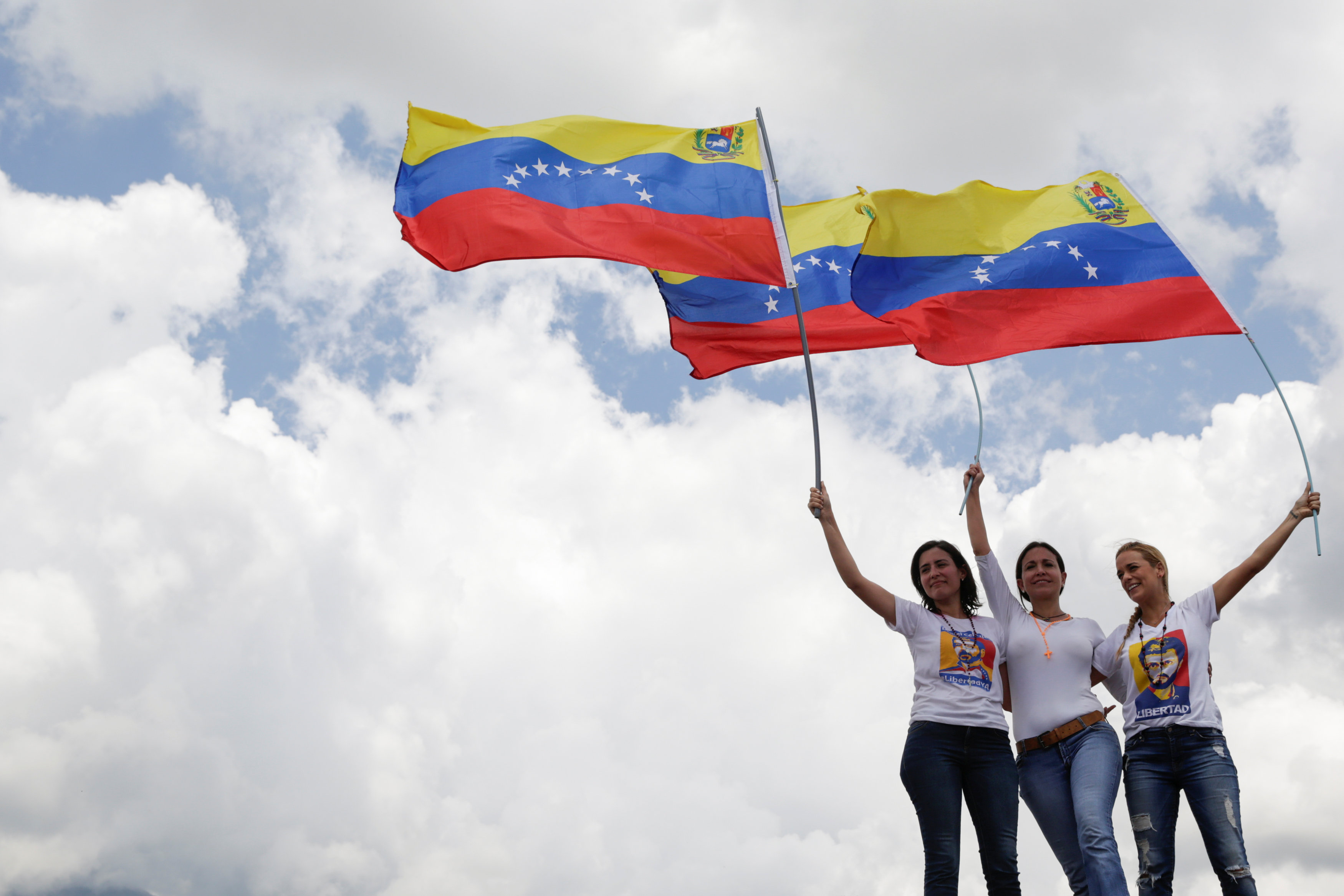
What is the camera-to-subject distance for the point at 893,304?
32.7ft

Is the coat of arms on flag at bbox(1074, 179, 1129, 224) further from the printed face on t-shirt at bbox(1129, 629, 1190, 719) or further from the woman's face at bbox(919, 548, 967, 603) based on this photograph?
the printed face on t-shirt at bbox(1129, 629, 1190, 719)

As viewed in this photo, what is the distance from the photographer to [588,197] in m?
10.0

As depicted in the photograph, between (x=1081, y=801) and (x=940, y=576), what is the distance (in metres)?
1.67

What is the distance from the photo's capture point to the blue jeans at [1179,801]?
6.45 meters

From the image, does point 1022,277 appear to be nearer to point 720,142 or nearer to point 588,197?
point 720,142

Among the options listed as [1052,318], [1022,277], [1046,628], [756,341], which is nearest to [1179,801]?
[1046,628]

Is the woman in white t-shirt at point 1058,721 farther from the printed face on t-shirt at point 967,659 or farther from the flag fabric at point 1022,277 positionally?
the flag fabric at point 1022,277

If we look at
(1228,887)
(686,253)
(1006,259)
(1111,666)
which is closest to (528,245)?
(686,253)

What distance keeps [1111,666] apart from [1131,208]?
516 cm

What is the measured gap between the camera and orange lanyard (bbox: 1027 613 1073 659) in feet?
24.0

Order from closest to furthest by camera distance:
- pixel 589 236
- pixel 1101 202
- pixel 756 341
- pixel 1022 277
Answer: pixel 589 236
pixel 1022 277
pixel 1101 202
pixel 756 341

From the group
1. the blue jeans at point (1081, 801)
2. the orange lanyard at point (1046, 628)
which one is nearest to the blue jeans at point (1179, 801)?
the blue jeans at point (1081, 801)

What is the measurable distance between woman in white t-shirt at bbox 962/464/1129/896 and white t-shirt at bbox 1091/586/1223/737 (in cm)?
21

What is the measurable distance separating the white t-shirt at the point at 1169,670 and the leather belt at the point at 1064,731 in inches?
10.6
